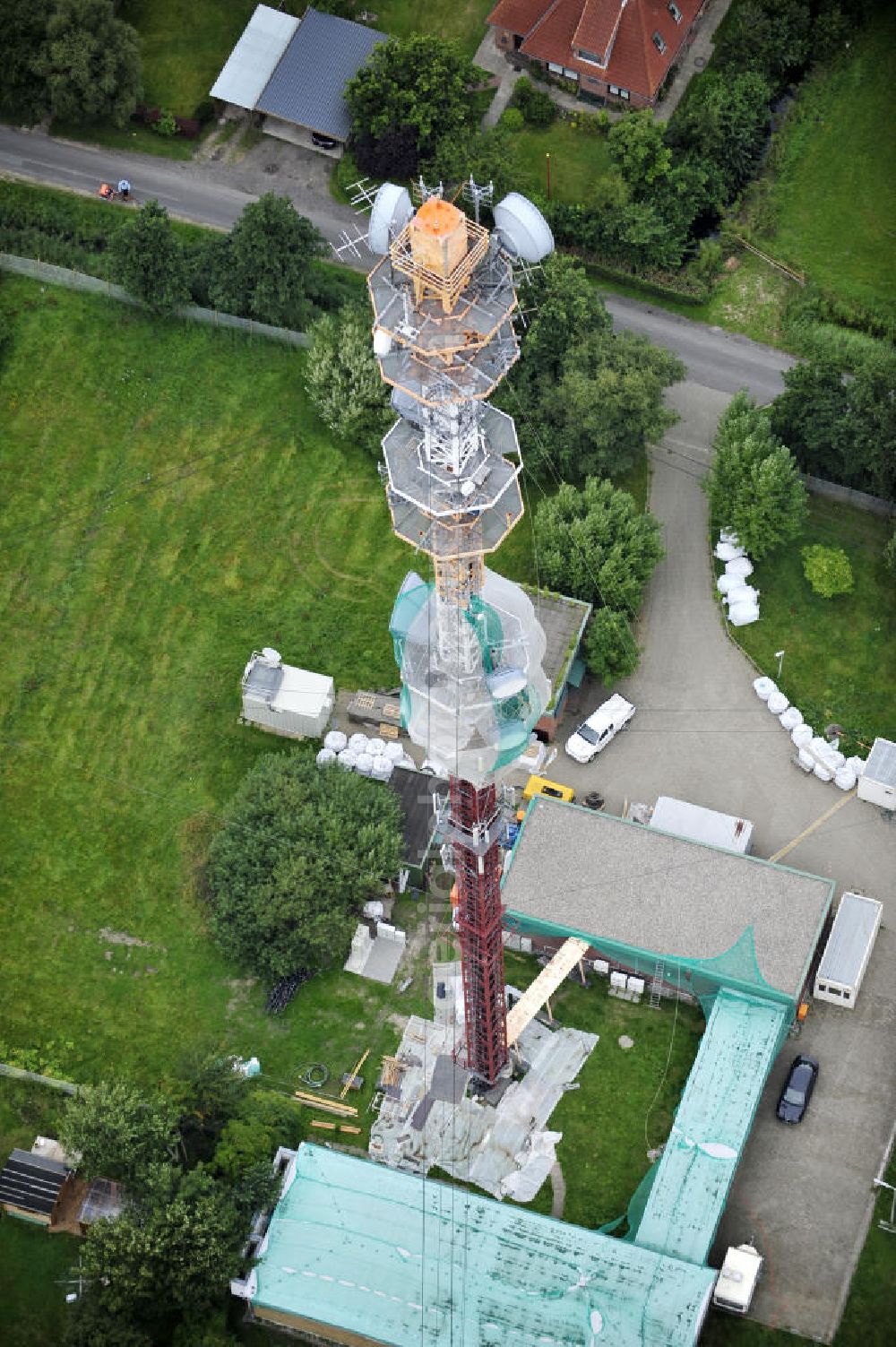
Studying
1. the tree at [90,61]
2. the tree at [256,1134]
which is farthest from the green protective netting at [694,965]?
the tree at [90,61]

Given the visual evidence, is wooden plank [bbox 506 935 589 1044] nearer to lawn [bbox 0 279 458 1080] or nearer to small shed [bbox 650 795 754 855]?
lawn [bbox 0 279 458 1080]

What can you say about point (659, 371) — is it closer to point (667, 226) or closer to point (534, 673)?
point (667, 226)

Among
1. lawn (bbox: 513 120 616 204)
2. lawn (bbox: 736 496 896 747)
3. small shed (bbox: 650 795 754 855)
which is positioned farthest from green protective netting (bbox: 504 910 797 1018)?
lawn (bbox: 513 120 616 204)

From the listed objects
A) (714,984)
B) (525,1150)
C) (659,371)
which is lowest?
(525,1150)

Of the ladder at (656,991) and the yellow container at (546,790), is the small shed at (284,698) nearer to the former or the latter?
the yellow container at (546,790)

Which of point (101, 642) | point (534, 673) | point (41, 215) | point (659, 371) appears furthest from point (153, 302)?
point (534, 673)
